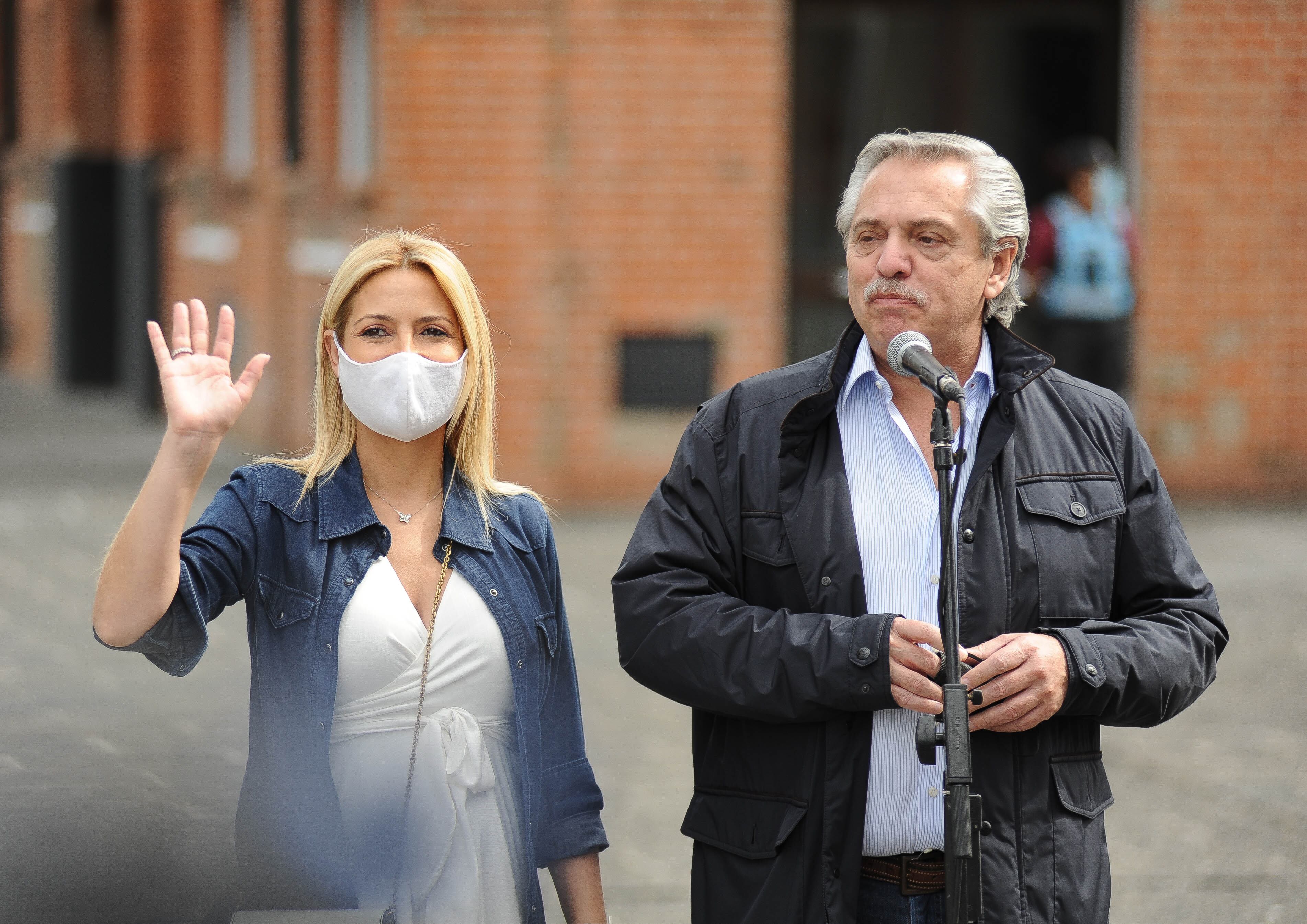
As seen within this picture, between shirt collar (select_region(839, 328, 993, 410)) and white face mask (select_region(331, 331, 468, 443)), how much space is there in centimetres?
68

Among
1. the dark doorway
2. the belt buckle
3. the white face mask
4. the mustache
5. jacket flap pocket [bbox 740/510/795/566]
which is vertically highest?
the dark doorway

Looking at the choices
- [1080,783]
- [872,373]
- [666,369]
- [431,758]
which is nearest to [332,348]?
[431,758]

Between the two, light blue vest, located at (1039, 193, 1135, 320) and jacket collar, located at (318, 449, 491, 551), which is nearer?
jacket collar, located at (318, 449, 491, 551)

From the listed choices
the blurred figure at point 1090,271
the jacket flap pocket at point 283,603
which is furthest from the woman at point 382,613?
the blurred figure at point 1090,271

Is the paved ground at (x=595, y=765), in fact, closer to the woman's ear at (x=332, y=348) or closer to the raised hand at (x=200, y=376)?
the raised hand at (x=200, y=376)

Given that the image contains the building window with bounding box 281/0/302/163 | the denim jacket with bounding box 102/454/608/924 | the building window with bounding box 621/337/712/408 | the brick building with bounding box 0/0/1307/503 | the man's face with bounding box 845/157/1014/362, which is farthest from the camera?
the building window with bounding box 281/0/302/163

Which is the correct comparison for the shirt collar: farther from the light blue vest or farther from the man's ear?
the light blue vest

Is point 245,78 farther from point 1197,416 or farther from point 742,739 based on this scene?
point 742,739

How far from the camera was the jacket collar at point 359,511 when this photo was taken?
308 cm

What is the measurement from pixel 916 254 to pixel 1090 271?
8.87 metres

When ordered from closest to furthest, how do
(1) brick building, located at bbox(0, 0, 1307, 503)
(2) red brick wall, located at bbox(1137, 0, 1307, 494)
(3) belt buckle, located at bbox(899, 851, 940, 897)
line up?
1. (3) belt buckle, located at bbox(899, 851, 940, 897)
2. (1) brick building, located at bbox(0, 0, 1307, 503)
3. (2) red brick wall, located at bbox(1137, 0, 1307, 494)

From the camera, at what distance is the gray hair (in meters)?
3.19

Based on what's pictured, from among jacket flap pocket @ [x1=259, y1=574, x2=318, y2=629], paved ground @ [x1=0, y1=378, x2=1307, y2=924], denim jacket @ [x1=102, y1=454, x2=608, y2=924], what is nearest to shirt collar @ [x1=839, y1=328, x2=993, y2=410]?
denim jacket @ [x1=102, y1=454, x2=608, y2=924]

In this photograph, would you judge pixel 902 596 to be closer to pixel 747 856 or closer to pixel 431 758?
pixel 747 856
